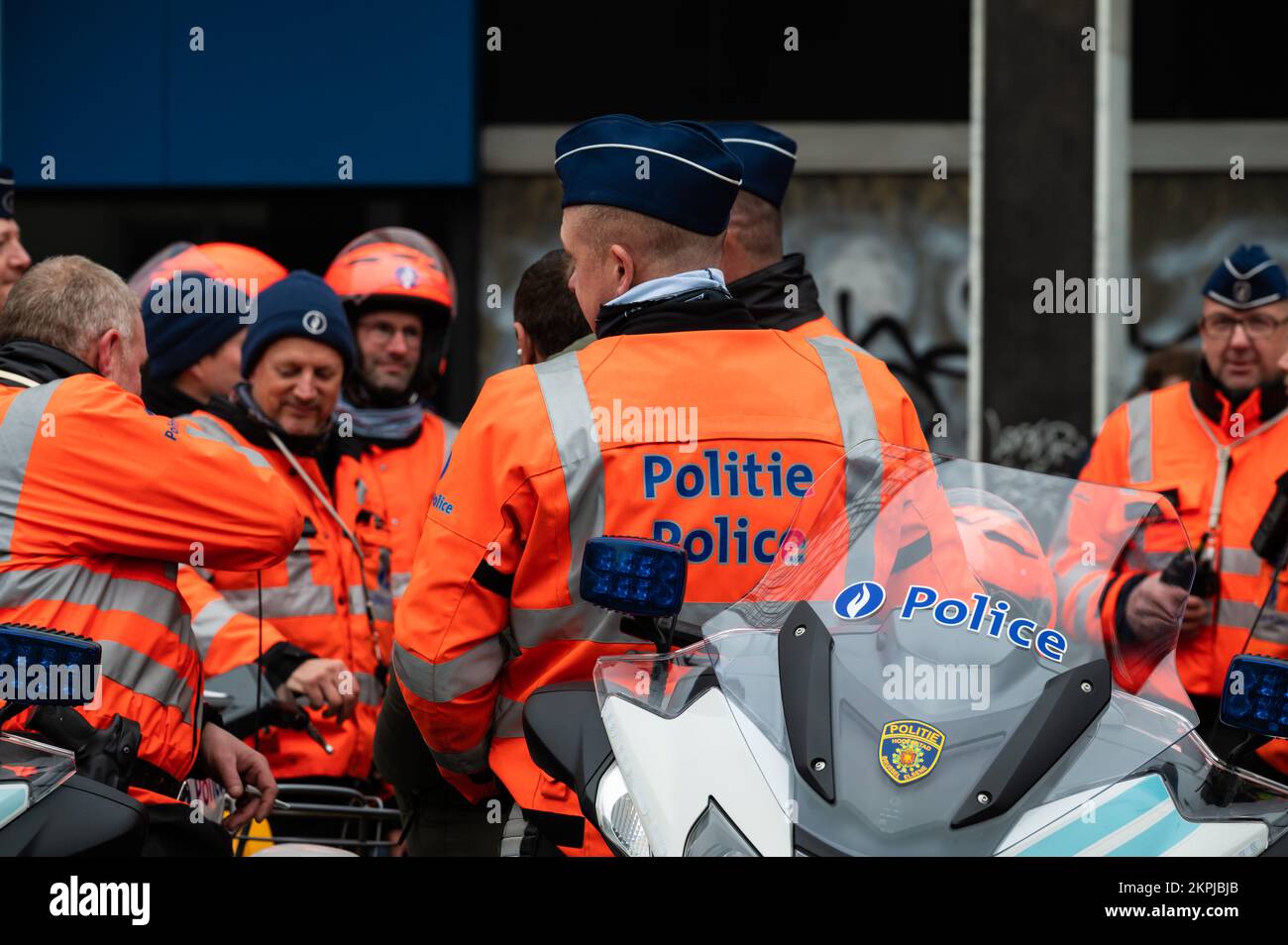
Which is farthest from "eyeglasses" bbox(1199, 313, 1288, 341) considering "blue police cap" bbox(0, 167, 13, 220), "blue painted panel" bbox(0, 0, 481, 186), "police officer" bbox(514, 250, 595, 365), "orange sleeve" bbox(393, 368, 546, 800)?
"blue painted panel" bbox(0, 0, 481, 186)

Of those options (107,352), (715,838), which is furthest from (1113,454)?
(715,838)

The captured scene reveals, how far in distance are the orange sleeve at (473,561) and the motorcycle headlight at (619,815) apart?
587 millimetres

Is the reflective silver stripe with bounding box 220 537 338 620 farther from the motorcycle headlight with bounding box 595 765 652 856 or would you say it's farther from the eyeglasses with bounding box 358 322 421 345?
the motorcycle headlight with bounding box 595 765 652 856

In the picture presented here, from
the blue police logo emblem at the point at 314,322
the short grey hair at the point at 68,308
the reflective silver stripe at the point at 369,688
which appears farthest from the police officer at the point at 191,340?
the short grey hair at the point at 68,308

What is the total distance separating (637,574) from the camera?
7.17 feet

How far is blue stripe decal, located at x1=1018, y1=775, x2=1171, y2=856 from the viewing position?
1.87 m

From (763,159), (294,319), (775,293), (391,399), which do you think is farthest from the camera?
(391,399)

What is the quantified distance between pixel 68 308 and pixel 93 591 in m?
0.62

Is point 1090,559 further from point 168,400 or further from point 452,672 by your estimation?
point 168,400

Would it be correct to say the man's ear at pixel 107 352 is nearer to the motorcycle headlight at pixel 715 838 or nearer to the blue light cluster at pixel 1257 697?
the motorcycle headlight at pixel 715 838

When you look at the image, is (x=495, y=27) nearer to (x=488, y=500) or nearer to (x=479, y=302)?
(x=479, y=302)

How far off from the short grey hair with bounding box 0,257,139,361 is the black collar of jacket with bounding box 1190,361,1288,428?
3.11 metres

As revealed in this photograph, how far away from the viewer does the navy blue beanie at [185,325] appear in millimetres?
4605
